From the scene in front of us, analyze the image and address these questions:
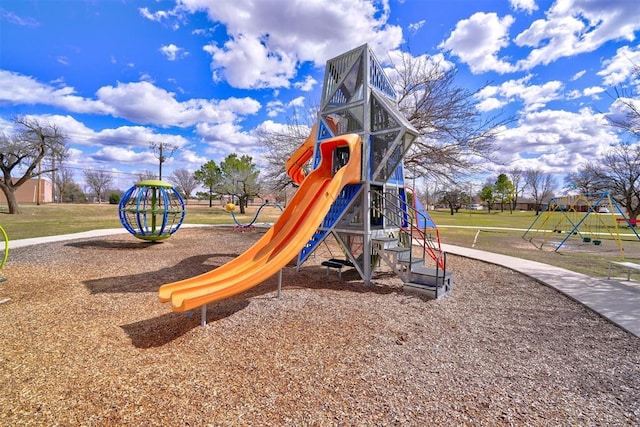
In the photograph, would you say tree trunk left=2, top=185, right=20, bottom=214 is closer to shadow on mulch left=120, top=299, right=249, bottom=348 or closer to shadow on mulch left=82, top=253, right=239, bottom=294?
shadow on mulch left=82, top=253, right=239, bottom=294

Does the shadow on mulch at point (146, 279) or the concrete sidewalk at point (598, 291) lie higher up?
the concrete sidewalk at point (598, 291)

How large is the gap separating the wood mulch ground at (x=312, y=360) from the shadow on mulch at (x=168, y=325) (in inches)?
1.2

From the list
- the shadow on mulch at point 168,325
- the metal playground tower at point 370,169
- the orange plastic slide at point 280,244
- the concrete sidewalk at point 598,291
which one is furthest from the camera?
the metal playground tower at point 370,169

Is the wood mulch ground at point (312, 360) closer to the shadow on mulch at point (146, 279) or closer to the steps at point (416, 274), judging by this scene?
the shadow on mulch at point (146, 279)

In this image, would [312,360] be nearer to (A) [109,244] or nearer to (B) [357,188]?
(B) [357,188]

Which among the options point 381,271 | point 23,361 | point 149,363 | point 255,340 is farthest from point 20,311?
point 381,271

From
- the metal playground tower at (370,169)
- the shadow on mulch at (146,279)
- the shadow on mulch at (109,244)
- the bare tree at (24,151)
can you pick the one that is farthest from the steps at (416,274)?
the bare tree at (24,151)

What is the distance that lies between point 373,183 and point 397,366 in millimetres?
4667

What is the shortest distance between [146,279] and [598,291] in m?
10.7

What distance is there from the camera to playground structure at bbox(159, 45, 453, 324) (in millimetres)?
6367

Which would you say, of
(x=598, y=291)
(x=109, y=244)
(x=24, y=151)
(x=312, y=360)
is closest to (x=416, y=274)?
(x=312, y=360)

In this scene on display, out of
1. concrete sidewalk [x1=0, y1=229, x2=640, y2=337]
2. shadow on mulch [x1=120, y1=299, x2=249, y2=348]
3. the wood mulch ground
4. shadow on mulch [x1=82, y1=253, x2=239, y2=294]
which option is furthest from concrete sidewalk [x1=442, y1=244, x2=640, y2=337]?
shadow on mulch [x1=82, y1=253, x2=239, y2=294]

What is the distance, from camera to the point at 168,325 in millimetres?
4773

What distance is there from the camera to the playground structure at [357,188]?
637cm
